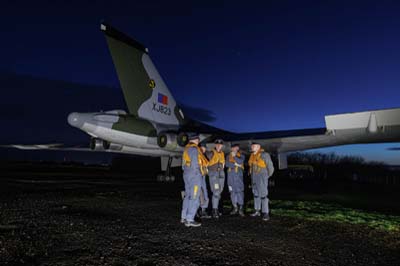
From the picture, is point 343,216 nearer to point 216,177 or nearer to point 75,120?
point 216,177

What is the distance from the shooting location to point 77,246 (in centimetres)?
466

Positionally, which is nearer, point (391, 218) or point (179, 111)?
point (391, 218)

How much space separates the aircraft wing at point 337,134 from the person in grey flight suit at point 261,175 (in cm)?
325

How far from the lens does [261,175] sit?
25.8 ft

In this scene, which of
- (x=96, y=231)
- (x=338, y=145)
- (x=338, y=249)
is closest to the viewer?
(x=338, y=249)

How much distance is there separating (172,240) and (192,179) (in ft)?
5.56

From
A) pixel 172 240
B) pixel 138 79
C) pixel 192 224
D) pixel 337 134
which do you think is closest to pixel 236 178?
pixel 192 224

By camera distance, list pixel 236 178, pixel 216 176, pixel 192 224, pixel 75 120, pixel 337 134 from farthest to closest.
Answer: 1. pixel 337 134
2. pixel 75 120
3. pixel 236 178
4. pixel 216 176
5. pixel 192 224

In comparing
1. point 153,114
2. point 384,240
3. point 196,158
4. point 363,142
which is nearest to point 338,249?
point 384,240

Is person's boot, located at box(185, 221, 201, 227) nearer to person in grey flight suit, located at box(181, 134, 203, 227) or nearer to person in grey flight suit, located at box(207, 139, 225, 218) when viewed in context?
person in grey flight suit, located at box(181, 134, 203, 227)

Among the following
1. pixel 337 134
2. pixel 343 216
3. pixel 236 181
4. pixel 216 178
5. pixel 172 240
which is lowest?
pixel 343 216

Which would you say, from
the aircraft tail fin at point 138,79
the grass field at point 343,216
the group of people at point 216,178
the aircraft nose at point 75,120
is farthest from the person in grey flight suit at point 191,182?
the aircraft tail fin at point 138,79

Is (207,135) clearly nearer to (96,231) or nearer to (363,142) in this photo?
(363,142)

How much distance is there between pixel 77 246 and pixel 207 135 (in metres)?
9.79
